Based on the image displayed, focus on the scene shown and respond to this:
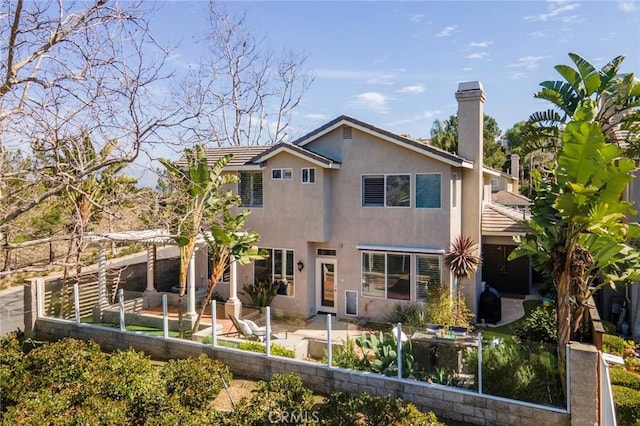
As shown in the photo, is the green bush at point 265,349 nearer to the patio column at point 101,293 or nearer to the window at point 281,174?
the patio column at point 101,293

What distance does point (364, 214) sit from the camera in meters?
15.9

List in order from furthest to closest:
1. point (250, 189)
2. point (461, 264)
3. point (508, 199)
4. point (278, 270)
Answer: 1. point (508, 199)
2. point (250, 189)
3. point (278, 270)
4. point (461, 264)

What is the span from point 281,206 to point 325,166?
267 cm

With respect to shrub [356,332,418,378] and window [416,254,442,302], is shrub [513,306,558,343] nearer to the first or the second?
shrub [356,332,418,378]

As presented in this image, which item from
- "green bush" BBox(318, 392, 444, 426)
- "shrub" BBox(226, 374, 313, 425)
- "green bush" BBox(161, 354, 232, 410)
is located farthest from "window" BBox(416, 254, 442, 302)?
"green bush" BBox(161, 354, 232, 410)

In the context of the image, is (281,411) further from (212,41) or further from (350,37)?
(212,41)

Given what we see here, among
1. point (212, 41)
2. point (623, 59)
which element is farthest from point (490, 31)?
point (212, 41)

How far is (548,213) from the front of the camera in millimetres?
8688

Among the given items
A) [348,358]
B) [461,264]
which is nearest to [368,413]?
[348,358]

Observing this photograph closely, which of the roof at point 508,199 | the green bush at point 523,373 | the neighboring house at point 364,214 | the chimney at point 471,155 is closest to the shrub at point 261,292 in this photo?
the neighboring house at point 364,214

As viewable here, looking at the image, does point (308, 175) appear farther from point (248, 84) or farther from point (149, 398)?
point (248, 84)

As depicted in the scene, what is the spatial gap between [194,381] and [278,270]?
27.1 ft

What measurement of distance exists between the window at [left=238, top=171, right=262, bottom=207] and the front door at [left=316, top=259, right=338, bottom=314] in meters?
3.81

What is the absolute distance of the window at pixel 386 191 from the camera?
15.2 m
